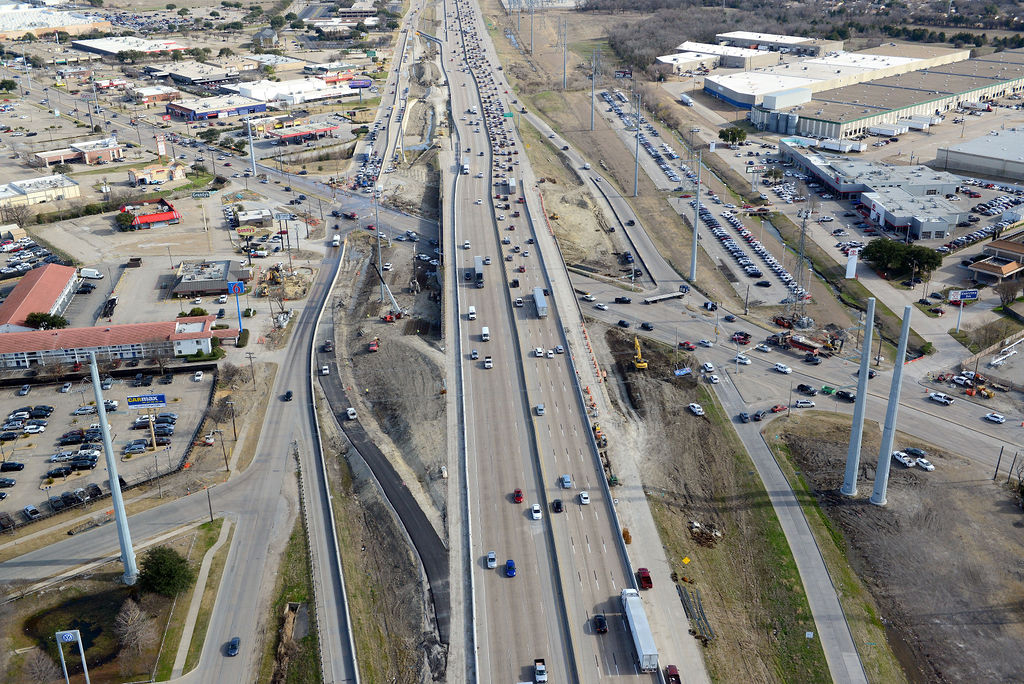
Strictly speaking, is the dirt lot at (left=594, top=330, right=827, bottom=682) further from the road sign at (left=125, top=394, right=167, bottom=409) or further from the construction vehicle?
the road sign at (left=125, top=394, right=167, bottom=409)

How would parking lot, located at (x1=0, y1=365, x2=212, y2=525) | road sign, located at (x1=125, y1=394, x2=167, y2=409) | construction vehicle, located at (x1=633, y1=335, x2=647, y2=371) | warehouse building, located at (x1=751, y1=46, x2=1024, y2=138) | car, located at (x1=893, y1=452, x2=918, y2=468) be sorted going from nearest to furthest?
parking lot, located at (x1=0, y1=365, x2=212, y2=525) → car, located at (x1=893, y1=452, x2=918, y2=468) → road sign, located at (x1=125, y1=394, x2=167, y2=409) → construction vehicle, located at (x1=633, y1=335, x2=647, y2=371) → warehouse building, located at (x1=751, y1=46, x2=1024, y2=138)

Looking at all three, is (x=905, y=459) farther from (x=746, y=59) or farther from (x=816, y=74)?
(x=746, y=59)

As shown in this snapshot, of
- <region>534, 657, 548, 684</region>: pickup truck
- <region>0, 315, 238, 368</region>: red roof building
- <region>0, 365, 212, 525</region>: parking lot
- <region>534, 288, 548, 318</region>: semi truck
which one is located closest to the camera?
<region>534, 657, 548, 684</region>: pickup truck

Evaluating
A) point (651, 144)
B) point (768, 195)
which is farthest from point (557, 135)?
point (768, 195)

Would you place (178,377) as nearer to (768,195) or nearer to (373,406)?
(373,406)

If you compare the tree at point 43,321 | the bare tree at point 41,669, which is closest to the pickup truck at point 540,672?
the bare tree at point 41,669

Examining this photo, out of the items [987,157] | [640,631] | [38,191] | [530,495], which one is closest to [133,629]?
[530,495]

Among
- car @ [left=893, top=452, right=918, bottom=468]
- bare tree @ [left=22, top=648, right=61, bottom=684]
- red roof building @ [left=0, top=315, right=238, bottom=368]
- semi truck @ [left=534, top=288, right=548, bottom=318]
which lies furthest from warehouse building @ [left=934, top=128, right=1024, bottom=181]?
bare tree @ [left=22, top=648, right=61, bottom=684]
